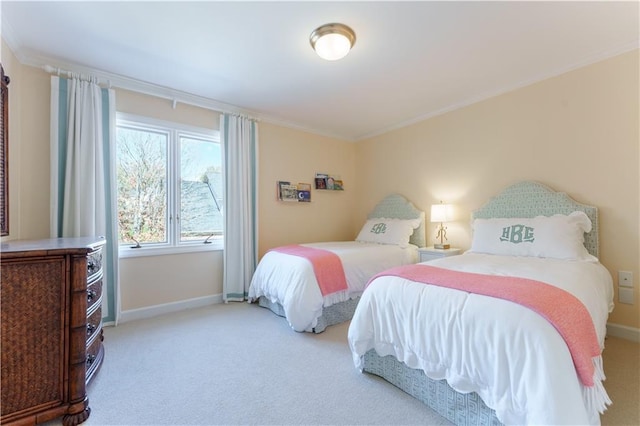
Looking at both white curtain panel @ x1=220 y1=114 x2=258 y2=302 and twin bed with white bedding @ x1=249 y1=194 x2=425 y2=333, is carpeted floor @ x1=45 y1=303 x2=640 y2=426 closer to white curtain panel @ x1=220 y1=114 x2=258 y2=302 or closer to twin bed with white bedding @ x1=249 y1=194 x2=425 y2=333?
twin bed with white bedding @ x1=249 y1=194 x2=425 y2=333

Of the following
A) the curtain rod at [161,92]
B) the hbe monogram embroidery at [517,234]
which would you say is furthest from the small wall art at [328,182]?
the hbe monogram embroidery at [517,234]

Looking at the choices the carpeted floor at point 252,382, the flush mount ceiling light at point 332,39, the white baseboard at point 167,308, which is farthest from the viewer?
the white baseboard at point 167,308

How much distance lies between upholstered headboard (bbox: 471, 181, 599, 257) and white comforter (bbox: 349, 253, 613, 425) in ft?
2.46

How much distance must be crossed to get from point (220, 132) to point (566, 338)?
140 inches

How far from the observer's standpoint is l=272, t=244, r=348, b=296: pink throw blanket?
104 inches

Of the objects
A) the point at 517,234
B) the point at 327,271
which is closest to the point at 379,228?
the point at 327,271

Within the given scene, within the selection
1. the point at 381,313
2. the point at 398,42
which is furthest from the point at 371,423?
the point at 398,42

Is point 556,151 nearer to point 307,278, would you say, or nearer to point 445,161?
point 445,161

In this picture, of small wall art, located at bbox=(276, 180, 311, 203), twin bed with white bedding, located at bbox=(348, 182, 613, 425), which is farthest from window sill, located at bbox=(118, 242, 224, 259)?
twin bed with white bedding, located at bbox=(348, 182, 613, 425)

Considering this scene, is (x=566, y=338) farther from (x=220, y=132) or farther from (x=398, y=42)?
(x=220, y=132)

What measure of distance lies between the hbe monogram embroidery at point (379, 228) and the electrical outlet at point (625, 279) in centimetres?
223

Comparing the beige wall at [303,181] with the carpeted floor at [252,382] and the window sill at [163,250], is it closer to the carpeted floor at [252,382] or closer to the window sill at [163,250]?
the window sill at [163,250]

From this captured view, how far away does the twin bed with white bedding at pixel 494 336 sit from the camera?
112 cm

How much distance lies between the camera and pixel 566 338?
1.15 meters
